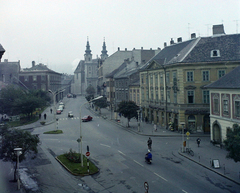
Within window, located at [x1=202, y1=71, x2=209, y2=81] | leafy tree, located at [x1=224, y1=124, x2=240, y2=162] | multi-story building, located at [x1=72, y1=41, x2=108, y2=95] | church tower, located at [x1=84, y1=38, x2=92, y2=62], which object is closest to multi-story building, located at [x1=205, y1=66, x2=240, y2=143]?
window, located at [x1=202, y1=71, x2=209, y2=81]

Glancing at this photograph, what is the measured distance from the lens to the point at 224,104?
29.2 m

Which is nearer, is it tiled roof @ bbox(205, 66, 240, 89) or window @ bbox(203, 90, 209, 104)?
tiled roof @ bbox(205, 66, 240, 89)

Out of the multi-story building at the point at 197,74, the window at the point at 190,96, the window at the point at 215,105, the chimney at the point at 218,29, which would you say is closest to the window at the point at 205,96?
→ the multi-story building at the point at 197,74

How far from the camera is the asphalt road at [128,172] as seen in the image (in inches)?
701

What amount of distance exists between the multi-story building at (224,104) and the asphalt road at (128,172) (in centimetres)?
505

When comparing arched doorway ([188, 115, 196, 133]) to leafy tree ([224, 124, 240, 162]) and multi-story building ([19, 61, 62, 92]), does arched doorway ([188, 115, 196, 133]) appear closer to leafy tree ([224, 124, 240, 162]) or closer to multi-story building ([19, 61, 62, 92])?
leafy tree ([224, 124, 240, 162])

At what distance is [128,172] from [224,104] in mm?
14417

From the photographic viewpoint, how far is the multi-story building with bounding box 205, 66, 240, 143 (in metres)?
27.0

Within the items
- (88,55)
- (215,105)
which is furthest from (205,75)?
(88,55)

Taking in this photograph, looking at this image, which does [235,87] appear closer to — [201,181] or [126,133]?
[201,181]

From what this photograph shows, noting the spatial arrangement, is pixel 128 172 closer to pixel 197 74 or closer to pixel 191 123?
pixel 191 123

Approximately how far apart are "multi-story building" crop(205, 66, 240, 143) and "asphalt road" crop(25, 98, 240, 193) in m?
5.05

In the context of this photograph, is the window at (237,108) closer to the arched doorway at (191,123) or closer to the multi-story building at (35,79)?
the arched doorway at (191,123)

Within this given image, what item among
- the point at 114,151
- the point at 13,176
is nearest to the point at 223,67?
the point at 114,151
